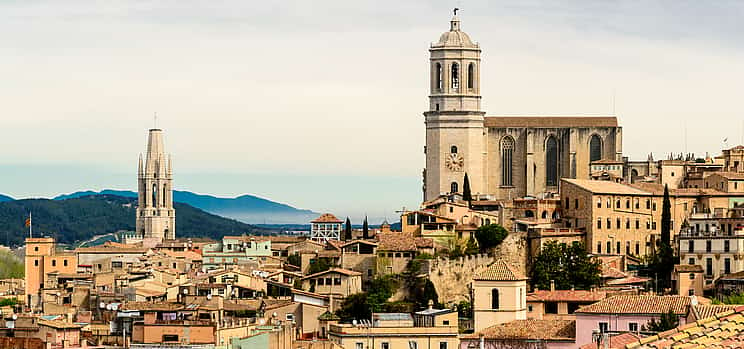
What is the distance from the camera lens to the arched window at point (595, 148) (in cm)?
9675

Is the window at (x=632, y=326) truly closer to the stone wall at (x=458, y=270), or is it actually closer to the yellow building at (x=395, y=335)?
the yellow building at (x=395, y=335)

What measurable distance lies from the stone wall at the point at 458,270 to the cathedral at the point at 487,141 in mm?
22851

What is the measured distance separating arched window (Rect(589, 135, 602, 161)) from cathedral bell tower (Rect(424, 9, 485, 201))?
17.3 feet

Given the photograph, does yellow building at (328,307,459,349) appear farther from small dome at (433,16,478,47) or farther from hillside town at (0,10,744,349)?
small dome at (433,16,478,47)

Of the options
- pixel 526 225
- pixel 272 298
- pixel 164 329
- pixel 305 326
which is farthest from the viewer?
pixel 526 225

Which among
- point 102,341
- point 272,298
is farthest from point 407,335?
point 272,298

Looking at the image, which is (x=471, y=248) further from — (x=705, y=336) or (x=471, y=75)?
(x=705, y=336)

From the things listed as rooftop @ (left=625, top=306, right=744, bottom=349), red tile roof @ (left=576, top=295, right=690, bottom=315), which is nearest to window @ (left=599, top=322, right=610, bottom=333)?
red tile roof @ (left=576, top=295, right=690, bottom=315)

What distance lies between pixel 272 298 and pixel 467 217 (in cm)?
1417

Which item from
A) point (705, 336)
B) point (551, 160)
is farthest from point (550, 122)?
point (705, 336)

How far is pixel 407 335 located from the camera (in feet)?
168

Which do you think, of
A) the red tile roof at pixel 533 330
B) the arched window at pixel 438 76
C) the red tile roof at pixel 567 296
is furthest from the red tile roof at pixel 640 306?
the arched window at pixel 438 76

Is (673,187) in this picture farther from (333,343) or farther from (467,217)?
(333,343)

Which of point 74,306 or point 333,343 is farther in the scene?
point 74,306
